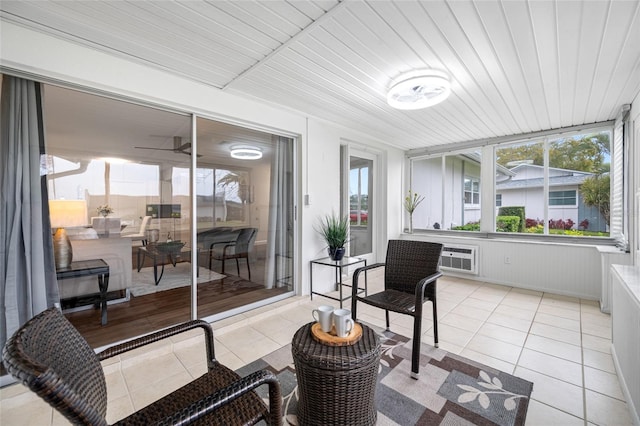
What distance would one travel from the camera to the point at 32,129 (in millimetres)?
1893

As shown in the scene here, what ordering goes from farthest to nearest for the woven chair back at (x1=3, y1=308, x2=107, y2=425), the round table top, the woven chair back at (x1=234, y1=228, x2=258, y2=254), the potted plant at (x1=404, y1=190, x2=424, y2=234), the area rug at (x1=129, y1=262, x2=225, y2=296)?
the potted plant at (x1=404, y1=190, x2=424, y2=234) → the woven chair back at (x1=234, y1=228, x2=258, y2=254) → the area rug at (x1=129, y1=262, x2=225, y2=296) → the round table top → the woven chair back at (x1=3, y1=308, x2=107, y2=425)

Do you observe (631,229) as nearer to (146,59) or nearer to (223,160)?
(223,160)

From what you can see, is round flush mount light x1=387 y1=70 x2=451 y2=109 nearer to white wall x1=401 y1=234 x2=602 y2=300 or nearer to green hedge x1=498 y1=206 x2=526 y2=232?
white wall x1=401 y1=234 x2=602 y2=300

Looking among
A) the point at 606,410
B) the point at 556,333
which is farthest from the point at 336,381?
the point at 556,333

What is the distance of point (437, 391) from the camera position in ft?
6.02

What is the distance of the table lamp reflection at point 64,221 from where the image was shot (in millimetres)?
1977

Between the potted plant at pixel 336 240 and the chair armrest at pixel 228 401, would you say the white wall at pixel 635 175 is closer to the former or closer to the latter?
the potted plant at pixel 336 240

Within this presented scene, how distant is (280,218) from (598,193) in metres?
4.45

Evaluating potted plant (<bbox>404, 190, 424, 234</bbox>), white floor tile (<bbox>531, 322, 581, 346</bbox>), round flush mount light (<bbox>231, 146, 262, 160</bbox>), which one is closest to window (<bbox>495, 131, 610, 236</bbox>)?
potted plant (<bbox>404, 190, 424, 234</bbox>)

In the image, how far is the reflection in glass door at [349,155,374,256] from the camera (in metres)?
4.75

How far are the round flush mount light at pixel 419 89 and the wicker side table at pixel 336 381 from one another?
211 cm

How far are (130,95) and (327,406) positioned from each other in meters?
2.67

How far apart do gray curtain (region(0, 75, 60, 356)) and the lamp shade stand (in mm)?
36

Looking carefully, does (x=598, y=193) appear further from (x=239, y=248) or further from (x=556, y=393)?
(x=239, y=248)
